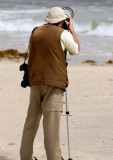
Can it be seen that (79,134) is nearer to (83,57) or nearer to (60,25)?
(60,25)

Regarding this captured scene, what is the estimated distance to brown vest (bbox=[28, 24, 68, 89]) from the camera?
498 centimetres

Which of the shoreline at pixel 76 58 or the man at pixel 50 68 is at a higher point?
the shoreline at pixel 76 58

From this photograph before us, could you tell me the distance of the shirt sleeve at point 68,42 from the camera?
497 centimetres

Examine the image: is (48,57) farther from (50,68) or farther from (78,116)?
(78,116)

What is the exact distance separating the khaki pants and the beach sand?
94cm

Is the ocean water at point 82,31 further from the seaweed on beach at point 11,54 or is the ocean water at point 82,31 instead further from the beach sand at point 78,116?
the beach sand at point 78,116

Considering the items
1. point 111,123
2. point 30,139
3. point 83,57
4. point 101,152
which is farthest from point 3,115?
point 83,57

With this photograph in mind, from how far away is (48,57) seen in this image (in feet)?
16.4

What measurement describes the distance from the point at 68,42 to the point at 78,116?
3402 mm

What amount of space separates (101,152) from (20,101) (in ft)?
10.4

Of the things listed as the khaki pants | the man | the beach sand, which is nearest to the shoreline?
the beach sand

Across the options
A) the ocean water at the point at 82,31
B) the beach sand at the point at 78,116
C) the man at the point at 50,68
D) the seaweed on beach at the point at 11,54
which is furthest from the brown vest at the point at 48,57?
the seaweed on beach at the point at 11,54

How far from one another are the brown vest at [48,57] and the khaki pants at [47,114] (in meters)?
0.09

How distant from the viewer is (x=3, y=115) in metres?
8.26
